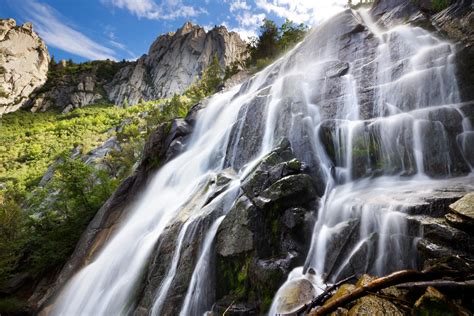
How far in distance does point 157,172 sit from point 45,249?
8259 mm

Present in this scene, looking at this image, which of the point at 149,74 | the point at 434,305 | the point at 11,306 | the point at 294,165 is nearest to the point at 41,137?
the point at 149,74

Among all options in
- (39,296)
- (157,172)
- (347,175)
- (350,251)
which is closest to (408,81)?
(347,175)

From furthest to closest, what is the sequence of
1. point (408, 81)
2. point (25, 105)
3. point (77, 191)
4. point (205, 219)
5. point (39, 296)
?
point (25, 105) < point (77, 191) < point (39, 296) < point (408, 81) < point (205, 219)

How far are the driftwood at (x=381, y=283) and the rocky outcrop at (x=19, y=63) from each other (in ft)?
348

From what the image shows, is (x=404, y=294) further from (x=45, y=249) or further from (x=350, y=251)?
(x=45, y=249)

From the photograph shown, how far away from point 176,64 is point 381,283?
10543 cm

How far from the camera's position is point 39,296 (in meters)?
15.0

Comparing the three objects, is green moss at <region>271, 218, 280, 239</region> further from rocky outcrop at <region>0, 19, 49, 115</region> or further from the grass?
rocky outcrop at <region>0, 19, 49, 115</region>

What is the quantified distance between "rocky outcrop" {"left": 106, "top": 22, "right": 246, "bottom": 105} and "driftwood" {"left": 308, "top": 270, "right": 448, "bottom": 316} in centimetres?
9263

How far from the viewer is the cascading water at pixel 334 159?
723 cm

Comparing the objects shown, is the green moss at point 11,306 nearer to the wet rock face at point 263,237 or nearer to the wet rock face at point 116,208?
the wet rock face at point 116,208

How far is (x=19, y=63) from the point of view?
9169cm

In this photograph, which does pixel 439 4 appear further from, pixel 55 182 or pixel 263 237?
pixel 55 182

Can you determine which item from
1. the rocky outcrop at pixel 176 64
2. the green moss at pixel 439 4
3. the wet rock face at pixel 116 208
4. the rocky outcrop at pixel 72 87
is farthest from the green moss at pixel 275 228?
the rocky outcrop at pixel 72 87
